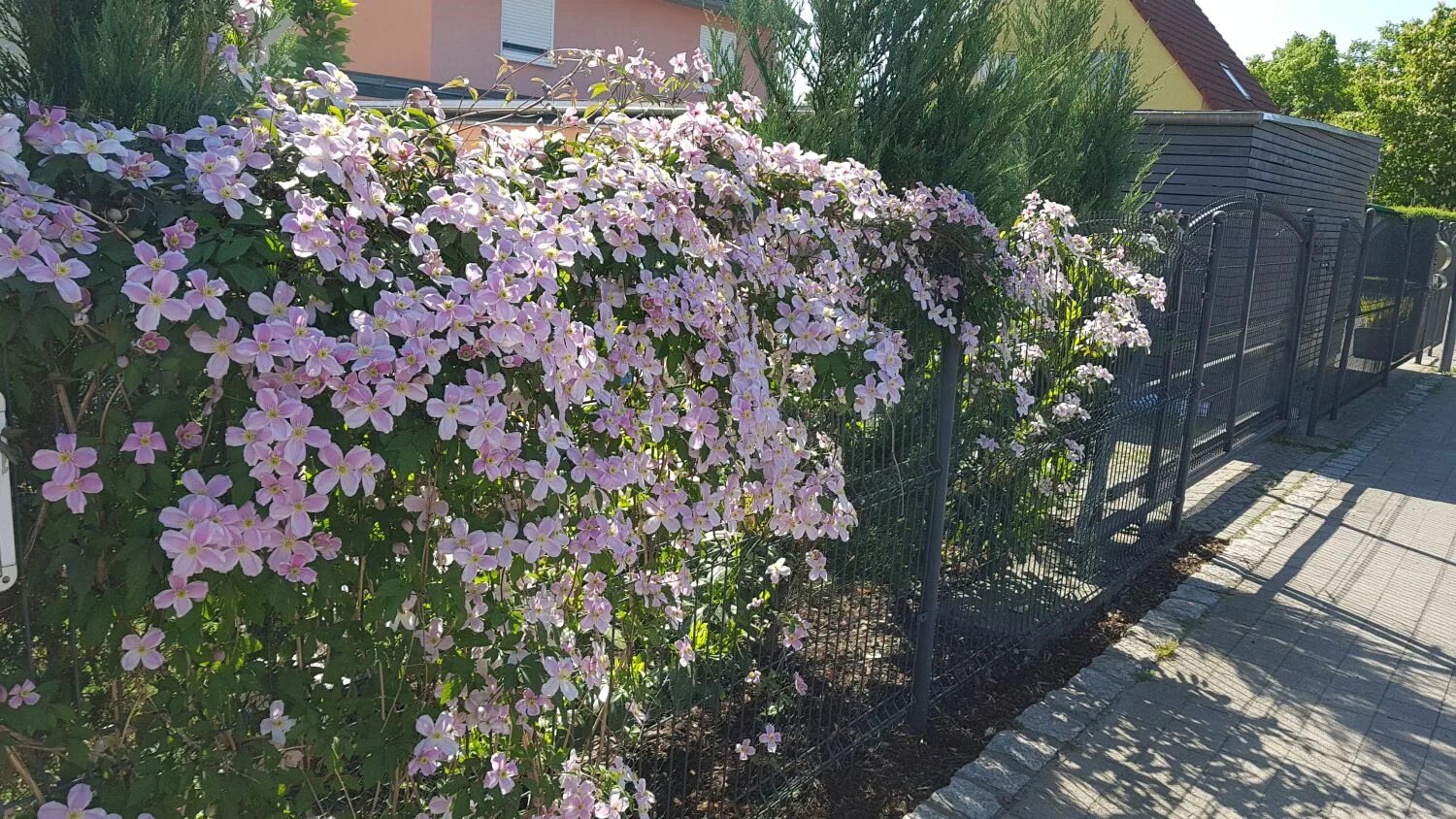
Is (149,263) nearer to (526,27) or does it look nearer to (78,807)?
(78,807)

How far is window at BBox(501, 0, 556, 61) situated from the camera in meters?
17.3

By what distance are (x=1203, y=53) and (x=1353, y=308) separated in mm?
10168

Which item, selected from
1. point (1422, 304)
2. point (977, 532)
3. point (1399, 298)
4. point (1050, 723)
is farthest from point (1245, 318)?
point (1422, 304)

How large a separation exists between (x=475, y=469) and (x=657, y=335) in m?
0.59

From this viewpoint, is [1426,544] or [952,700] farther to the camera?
[1426,544]

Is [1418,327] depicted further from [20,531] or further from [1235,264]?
[20,531]

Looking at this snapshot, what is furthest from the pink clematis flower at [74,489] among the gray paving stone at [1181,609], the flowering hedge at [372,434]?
the gray paving stone at [1181,609]

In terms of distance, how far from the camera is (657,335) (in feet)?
7.44

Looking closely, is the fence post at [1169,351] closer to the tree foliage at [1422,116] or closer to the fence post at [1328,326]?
the fence post at [1328,326]

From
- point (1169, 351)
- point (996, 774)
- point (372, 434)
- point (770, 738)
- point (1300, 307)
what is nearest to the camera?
point (372, 434)

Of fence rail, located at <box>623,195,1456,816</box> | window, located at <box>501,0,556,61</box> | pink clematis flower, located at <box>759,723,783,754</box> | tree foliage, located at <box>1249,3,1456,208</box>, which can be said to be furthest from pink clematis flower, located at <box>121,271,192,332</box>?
tree foliage, located at <box>1249,3,1456,208</box>

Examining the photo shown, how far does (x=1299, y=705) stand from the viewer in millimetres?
4629

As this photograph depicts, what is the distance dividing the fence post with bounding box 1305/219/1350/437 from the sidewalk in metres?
3.05

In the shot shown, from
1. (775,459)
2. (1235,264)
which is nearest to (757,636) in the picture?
(775,459)
